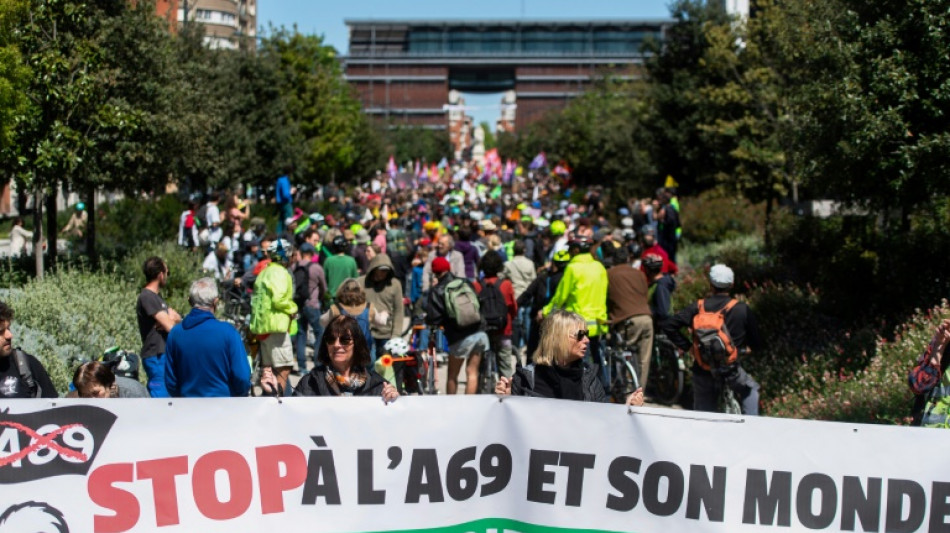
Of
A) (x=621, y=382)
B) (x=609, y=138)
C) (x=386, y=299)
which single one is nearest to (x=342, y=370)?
(x=386, y=299)

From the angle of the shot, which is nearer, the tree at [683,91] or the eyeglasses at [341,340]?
the eyeglasses at [341,340]

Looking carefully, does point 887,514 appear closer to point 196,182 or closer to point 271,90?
point 196,182

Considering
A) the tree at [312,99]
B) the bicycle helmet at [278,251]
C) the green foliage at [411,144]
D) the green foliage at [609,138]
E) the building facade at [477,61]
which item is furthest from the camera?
the building facade at [477,61]

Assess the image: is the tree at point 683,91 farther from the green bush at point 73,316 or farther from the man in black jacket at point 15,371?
the man in black jacket at point 15,371

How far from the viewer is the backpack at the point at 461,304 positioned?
1073cm

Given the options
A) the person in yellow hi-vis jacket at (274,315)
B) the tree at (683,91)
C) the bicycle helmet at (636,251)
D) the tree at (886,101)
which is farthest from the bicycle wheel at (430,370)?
the tree at (683,91)

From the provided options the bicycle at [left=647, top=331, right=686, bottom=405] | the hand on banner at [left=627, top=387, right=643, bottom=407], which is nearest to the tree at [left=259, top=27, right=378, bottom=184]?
the bicycle at [left=647, top=331, right=686, bottom=405]

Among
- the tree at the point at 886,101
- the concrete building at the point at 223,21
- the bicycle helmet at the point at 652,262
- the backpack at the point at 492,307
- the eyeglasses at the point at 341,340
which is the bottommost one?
the backpack at the point at 492,307

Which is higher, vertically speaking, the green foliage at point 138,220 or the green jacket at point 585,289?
the green jacket at point 585,289

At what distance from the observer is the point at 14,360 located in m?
6.56

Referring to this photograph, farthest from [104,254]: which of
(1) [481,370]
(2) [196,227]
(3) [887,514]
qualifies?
(3) [887,514]

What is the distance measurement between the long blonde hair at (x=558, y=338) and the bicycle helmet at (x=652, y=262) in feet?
20.4

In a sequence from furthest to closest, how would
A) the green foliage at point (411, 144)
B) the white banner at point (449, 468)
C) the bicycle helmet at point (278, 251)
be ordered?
the green foliage at point (411, 144)
the bicycle helmet at point (278, 251)
the white banner at point (449, 468)

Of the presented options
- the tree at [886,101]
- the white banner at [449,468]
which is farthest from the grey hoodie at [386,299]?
the white banner at [449,468]
